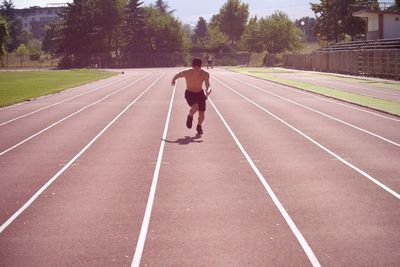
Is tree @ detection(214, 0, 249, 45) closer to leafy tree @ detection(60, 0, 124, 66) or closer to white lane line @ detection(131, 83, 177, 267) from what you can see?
leafy tree @ detection(60, 0, 124, 66)

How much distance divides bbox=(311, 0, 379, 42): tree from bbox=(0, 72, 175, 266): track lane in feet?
238

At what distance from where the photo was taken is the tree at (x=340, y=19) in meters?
77.6

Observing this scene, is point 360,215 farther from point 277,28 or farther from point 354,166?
point 277,28

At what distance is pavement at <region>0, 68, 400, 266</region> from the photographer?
5.04 meters

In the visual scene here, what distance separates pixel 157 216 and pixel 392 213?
2737 millimetres

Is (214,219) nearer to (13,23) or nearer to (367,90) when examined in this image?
(367,90)

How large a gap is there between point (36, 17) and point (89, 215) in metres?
178

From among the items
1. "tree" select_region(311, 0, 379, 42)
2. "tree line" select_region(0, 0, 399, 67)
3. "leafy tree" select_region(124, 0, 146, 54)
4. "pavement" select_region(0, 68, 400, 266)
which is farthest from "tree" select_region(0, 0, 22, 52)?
"pavement" select_region(0, 68, 400, 266)

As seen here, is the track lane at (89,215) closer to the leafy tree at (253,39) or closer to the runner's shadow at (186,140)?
the runner's shadow at (186,140)

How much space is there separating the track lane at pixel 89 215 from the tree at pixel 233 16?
4507 inches

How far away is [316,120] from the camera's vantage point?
1499cm

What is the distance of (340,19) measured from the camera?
78688mm

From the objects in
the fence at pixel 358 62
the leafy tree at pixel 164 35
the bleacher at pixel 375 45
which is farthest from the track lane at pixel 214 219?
the leafy tree at pixel 164 35

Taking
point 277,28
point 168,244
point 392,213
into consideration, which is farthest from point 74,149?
point 277,28
